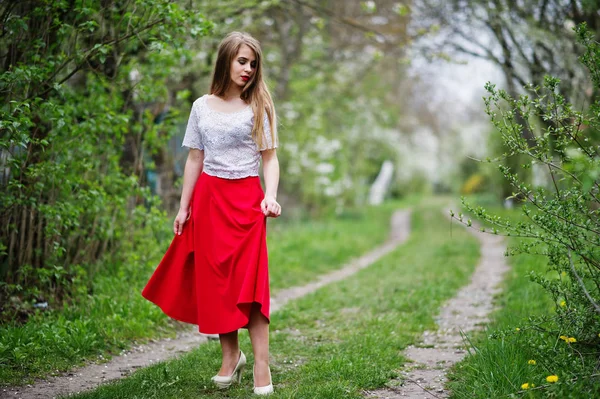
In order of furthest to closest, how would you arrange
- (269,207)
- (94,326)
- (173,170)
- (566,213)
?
(173,170), (94,326), (269,207), (566,213)

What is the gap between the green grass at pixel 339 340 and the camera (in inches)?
135

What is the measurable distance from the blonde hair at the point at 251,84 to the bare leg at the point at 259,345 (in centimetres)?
99

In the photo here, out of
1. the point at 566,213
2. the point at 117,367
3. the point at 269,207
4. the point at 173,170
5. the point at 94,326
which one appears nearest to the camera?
the point at 566,213

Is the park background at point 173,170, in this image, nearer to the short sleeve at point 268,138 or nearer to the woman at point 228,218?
the woman at point 228,218

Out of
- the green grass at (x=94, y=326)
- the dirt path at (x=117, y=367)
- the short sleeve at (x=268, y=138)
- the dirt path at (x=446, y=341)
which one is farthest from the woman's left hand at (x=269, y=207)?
the green grass at (x=94, y=326)

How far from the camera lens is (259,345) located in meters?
3.40

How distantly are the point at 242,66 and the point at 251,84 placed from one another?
118 mm

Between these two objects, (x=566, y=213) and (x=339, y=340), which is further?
(x=339, y=340)

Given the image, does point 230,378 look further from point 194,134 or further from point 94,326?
point 94,326

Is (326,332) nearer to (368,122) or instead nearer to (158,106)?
(158,106)

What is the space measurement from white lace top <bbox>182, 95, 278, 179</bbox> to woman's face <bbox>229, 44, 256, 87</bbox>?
177mm

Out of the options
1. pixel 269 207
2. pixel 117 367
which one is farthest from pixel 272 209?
pixel 117 367

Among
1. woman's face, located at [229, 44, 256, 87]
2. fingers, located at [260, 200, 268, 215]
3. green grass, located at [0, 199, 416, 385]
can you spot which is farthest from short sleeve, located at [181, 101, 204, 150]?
green grass, located at [0, 199, 416, 385]

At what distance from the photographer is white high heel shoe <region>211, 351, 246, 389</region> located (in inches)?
137
